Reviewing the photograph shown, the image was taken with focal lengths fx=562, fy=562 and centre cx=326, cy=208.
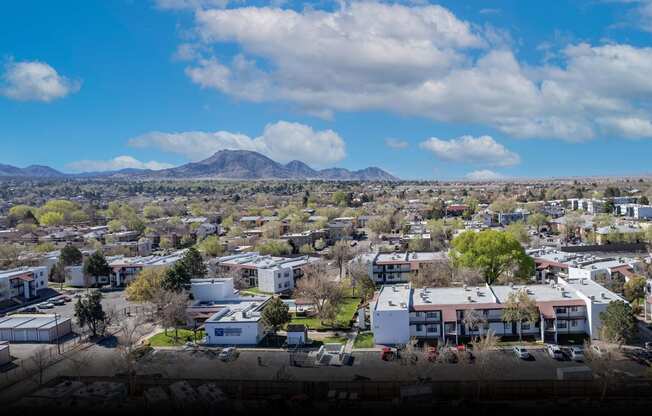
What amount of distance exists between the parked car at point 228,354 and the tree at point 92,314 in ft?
21.5

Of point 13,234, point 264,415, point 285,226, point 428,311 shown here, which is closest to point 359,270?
point 428,311

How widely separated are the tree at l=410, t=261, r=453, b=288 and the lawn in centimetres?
352

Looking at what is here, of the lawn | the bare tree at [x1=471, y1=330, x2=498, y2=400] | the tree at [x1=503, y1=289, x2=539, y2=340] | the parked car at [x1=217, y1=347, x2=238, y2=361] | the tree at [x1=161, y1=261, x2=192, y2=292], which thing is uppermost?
the tree at [x1=161, y1=261, x2=192, y2=292]

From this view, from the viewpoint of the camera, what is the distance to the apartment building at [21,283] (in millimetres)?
33000

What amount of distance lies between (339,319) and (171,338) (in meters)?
7.77

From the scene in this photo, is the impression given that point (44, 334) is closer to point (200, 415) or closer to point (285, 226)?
point (200, 415)

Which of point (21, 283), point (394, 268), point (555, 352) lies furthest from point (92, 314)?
point (555, 352)

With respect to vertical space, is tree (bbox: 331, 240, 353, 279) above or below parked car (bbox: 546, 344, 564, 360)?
above

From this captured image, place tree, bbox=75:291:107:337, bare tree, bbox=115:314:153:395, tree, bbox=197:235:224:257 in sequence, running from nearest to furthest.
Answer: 1. bare tree, bbox=115:314:153:395
2. tree, bbox=75:291:107:337
3. tree, bbox=197:235:224:257

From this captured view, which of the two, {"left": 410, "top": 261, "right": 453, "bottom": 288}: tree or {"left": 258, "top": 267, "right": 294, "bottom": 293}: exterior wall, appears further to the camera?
{"left": 258, "top": 267, "right": 294, "bottom": 293}: exterior wall

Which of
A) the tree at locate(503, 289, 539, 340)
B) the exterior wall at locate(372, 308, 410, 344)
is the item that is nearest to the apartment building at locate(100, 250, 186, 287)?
the exterior wall at locate(372, 308, 410, 344)

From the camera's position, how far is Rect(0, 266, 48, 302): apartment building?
33.0 m

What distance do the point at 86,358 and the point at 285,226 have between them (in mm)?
38344

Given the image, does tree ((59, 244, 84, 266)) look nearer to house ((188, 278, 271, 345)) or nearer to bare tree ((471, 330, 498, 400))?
house ((188, 278, 271, 345))
